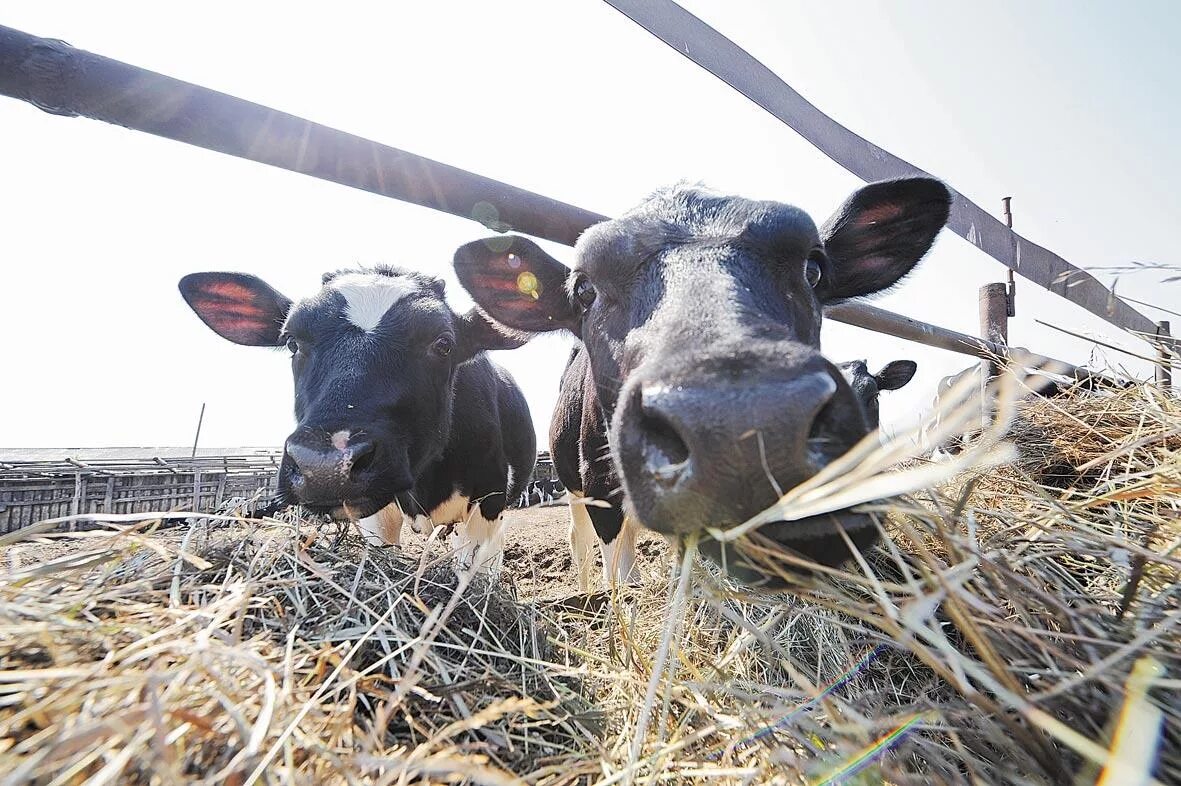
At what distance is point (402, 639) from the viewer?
1515 millimetres

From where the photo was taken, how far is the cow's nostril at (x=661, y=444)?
1.43 metres

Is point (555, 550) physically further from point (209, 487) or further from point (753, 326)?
point (209, 487)

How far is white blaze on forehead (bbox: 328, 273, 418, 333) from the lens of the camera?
4.23 m

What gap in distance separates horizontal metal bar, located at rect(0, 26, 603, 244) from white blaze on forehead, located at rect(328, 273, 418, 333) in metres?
1.61

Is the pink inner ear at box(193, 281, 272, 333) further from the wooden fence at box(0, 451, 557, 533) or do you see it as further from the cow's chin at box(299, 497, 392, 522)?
the wooden fence at box(0, 451, 557, 533)

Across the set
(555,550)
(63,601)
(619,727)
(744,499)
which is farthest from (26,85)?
(555,550)

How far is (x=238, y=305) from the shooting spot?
4.82 m

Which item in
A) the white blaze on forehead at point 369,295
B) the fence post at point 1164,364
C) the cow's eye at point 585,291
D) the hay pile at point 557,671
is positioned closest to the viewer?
the hay pile at point 557,671

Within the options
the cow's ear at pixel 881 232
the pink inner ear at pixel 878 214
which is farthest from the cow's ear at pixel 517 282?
the pink inner ear at pixel 878 214

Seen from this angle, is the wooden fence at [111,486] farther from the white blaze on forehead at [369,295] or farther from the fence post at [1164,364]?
the fence post at [1164,364]

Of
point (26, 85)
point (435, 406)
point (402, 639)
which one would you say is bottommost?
point (402, 639)

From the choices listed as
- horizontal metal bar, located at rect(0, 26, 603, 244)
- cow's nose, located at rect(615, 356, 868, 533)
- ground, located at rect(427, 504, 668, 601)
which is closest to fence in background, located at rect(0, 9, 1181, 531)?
horizontal metal bar, located at rect(0, 26, 603, 244)

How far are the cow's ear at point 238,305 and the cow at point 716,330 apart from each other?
2.16m

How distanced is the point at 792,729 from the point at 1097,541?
2.58 feet
